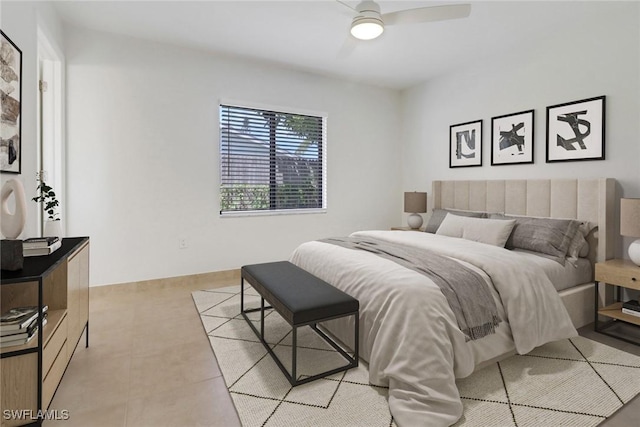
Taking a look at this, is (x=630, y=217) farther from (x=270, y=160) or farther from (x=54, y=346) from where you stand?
(x=54, y=346)

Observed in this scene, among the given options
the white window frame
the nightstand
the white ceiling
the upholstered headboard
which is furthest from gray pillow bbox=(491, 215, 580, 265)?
the white window frame

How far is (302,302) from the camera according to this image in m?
1.92

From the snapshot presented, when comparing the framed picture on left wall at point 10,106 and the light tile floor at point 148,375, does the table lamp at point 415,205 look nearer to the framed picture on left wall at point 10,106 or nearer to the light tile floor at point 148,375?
the light tile floor at point 148,375

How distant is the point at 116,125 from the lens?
137 inches

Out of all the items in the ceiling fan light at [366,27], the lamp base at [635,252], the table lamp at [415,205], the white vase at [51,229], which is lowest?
the lamp base at [635,252]

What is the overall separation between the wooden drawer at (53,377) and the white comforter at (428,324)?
5.16 feet

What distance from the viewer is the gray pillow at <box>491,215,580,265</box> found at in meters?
2.79

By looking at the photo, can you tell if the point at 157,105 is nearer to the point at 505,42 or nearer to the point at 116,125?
the point at 116,125

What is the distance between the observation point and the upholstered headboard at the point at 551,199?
2834 millimetres

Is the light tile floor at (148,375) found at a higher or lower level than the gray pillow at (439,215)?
lower

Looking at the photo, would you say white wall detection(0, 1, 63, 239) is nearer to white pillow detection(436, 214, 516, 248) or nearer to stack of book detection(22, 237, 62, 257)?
stack of book detection(22, 237, 62, 257)

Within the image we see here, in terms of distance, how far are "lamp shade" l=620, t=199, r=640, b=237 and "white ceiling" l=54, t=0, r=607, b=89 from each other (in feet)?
5.46

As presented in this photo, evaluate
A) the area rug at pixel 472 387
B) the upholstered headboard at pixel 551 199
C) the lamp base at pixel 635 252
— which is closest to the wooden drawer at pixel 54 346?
the area rug at pixel 472 387

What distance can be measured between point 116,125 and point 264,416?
3206 millimetres
